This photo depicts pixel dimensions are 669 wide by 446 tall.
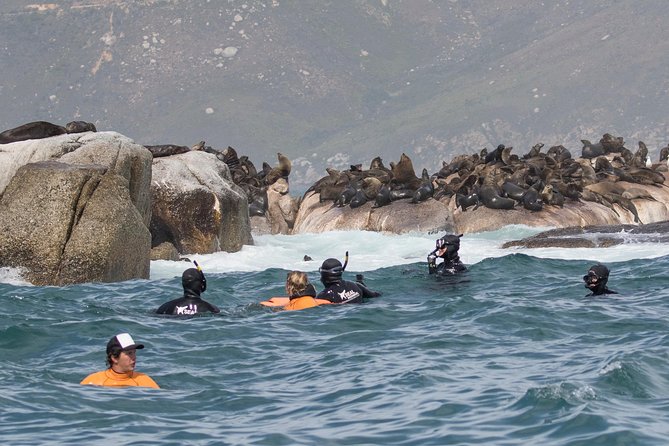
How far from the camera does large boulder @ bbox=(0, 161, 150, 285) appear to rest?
22.0m

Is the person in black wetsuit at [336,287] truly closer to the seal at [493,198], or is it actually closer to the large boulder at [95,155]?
the large boulder at [95,155]

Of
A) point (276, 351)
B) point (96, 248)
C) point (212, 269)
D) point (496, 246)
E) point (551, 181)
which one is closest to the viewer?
point (276, 351)

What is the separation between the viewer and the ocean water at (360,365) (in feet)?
35.8

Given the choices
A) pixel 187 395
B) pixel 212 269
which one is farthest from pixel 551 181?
pixel 187 395

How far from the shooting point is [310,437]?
1068 centimetres

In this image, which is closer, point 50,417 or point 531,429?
point 531,429

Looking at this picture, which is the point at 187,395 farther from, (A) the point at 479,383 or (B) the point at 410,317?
(B) the point at 410,317

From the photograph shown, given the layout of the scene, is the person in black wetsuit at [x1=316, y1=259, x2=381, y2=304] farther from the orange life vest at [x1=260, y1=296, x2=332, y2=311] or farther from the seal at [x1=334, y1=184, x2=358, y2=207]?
the seal at [x1=334, y1=184, x2=358, y2=207]

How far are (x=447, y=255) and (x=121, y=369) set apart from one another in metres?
9.30

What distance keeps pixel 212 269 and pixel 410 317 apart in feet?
34.4

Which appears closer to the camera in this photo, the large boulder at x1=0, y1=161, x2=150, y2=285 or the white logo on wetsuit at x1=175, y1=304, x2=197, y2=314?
the white logo on wetsuit at x1=175, y1=304, x2=197, y2=314

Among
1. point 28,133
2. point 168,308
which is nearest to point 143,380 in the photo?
point 168,308

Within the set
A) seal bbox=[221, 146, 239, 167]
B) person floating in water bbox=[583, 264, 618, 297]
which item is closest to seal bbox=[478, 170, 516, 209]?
seal bbox=[221, 146, 239, 167]

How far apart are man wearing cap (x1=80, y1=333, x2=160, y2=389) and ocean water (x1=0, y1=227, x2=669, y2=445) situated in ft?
0.58
